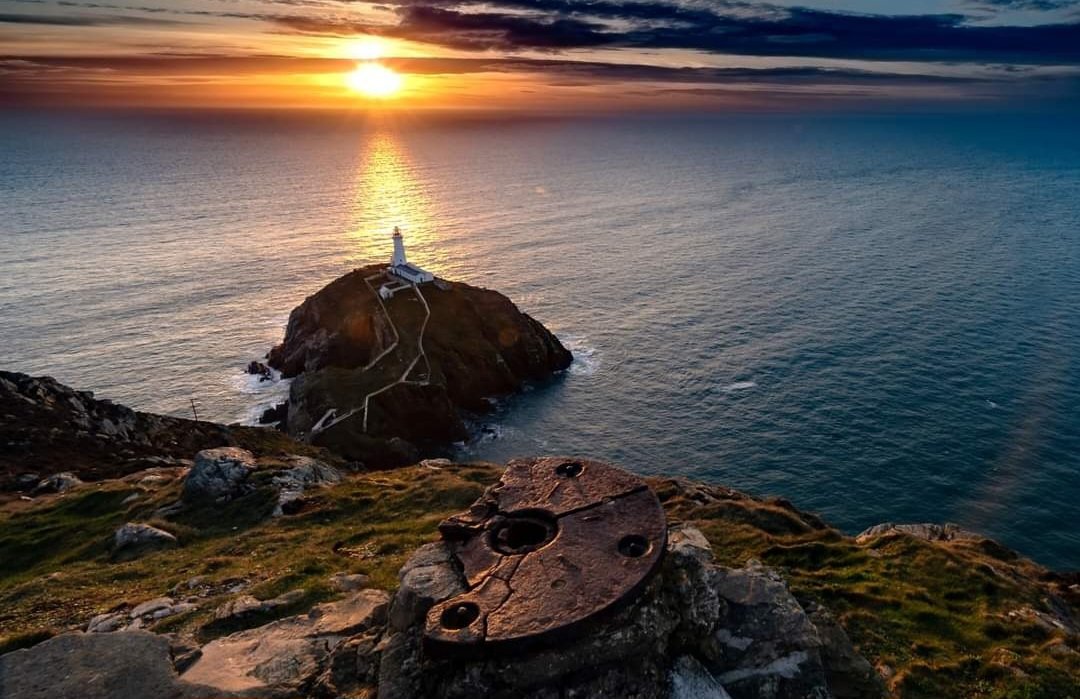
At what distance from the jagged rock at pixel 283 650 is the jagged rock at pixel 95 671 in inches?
19.5

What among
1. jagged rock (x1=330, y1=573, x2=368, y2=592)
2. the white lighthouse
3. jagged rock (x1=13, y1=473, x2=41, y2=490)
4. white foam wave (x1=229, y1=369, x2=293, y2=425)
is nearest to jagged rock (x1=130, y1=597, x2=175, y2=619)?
jagged rock (x1=330, y1=573, x2=368, y2=592)

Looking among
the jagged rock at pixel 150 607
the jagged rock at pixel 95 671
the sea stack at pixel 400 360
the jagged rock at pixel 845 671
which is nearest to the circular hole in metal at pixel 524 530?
the jagged rock at pixel 95 671

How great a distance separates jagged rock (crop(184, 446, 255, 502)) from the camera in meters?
26.9

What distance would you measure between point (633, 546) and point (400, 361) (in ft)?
218

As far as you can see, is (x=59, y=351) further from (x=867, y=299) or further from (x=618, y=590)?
(x=867, y=299)

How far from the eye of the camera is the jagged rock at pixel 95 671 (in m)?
12.3

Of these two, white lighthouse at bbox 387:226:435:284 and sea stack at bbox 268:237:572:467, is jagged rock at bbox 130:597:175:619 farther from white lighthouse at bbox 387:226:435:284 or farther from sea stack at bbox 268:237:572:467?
white lighthouse at bbox 387:226:435:284

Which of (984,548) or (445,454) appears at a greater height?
(984,548)

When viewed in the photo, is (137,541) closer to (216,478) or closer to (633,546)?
(216,478)

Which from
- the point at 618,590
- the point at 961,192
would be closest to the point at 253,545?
the point at 618,590

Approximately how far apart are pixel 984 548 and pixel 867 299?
77339 millimetres

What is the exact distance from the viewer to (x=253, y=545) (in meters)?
22.9

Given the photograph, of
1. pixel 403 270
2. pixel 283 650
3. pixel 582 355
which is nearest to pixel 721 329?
pixel 582 355

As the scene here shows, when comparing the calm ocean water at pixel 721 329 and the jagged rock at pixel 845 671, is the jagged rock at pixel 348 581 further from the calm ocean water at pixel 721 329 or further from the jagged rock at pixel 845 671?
the calm ocean water at pixel 721 329
